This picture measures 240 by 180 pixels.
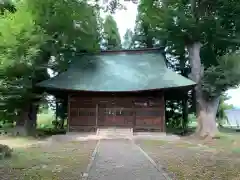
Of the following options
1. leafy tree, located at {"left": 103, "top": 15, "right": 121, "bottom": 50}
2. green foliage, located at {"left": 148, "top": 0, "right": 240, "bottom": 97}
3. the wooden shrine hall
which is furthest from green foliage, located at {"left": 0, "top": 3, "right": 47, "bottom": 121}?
leafy tree, located at {"left": 103, "top": 15, "right": 121, "bottom": 50}

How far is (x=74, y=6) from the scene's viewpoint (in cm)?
1448

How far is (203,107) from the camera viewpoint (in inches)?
720

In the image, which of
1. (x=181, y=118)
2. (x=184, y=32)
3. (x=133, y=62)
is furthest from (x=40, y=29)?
(x=181, y=118)

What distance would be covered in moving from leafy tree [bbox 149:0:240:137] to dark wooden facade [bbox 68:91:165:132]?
2613mm

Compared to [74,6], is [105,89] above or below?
below

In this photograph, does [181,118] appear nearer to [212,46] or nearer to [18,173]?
[212,46]

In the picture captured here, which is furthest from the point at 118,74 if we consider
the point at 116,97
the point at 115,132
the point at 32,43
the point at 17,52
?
the point at 17,52

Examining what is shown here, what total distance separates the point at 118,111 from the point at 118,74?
2.67 meters

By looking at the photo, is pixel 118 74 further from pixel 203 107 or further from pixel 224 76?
pixel 224 76

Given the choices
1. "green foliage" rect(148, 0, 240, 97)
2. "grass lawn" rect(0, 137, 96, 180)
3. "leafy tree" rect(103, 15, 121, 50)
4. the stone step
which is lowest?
"grass lawn" rect(0, 137, 96, 180)

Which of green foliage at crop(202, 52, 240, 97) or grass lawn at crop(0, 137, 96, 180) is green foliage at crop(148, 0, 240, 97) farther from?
grass lawn at crop(0, 137, 96, 180)

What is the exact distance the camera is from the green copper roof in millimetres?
17828

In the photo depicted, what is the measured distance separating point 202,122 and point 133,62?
6.87m

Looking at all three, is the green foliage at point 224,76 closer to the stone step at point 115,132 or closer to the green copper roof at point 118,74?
the green copper roof at point 118,74
